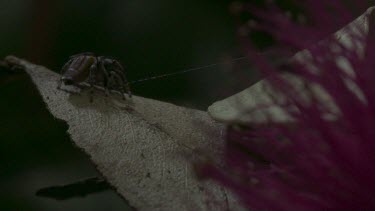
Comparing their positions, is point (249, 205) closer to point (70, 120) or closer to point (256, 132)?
point (256, 132)

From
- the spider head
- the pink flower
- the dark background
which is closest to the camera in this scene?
the pink flower

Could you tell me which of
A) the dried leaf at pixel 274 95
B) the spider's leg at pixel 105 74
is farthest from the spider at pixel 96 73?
the dried leaf at pixel 274 95

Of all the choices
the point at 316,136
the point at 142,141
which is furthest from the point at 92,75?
the point at 316,136

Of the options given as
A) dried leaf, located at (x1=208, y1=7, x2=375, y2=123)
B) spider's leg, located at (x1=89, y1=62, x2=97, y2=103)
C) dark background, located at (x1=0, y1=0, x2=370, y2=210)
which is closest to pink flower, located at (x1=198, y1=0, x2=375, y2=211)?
dried leaf, located at (x1=208, y1=7, x2=375, y2=123)

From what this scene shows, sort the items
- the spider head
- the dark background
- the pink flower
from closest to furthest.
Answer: the pink flower < the spider head < the dark background

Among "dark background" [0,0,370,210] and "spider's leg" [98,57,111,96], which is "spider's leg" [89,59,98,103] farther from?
"dark background" [0,0,370,210]

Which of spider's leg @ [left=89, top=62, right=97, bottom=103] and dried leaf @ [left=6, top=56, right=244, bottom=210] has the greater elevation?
spider's leg @ [left=89, top=62, right=97, bottom=103]

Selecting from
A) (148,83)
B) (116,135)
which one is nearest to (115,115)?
(116,135)

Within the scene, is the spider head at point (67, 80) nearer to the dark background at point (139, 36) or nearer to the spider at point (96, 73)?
the spider at point (96, 73)
